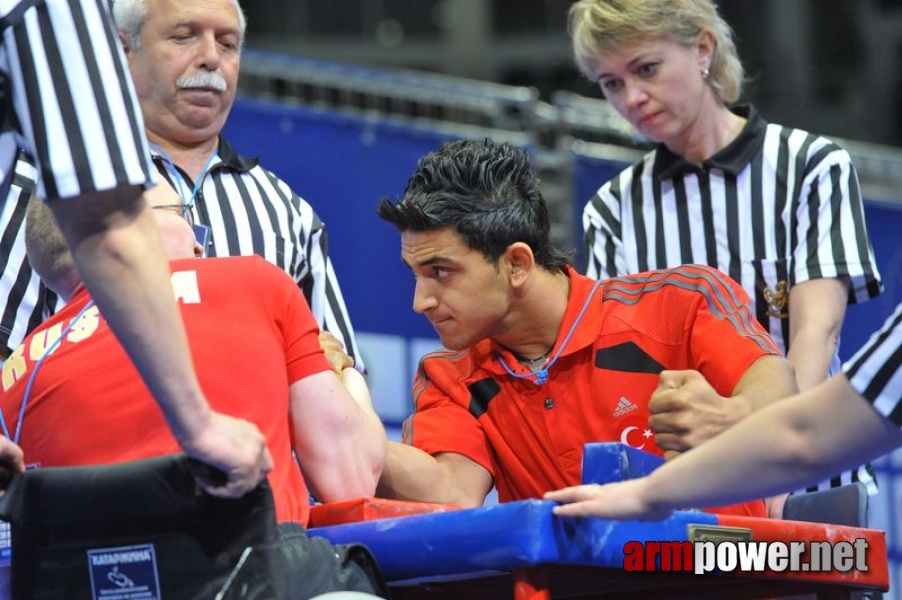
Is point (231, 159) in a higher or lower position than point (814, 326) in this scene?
higher

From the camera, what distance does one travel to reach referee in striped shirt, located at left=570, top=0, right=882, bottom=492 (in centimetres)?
298

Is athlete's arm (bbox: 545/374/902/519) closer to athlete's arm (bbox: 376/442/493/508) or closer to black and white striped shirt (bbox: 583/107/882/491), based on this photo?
athlete's arm (bbox: 376/442/493/508)

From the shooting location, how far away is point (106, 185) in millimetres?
1499

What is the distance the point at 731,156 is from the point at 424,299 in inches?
40.2

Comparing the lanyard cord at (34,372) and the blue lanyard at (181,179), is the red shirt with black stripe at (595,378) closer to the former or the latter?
the blue lanyard at (181,179)

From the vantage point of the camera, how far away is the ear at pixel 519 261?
2520 millimetres

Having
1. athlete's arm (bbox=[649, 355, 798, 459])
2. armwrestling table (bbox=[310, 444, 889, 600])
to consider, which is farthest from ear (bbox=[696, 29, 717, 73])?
armwrestling table (bbox=[310, 444, 889, 600])

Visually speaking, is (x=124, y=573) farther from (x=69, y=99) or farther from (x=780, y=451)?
(x=780, y=451)

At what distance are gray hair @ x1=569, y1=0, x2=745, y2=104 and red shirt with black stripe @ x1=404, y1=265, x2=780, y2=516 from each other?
27.9 inches

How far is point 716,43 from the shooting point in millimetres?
3145

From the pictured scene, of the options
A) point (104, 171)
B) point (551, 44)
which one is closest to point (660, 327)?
point (104, 171)

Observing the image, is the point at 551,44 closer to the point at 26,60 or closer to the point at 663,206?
the point at 663,206

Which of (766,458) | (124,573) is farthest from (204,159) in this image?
(766,458)

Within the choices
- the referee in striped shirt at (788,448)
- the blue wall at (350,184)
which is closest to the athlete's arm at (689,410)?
the referee in striped shirt at (788,448)
